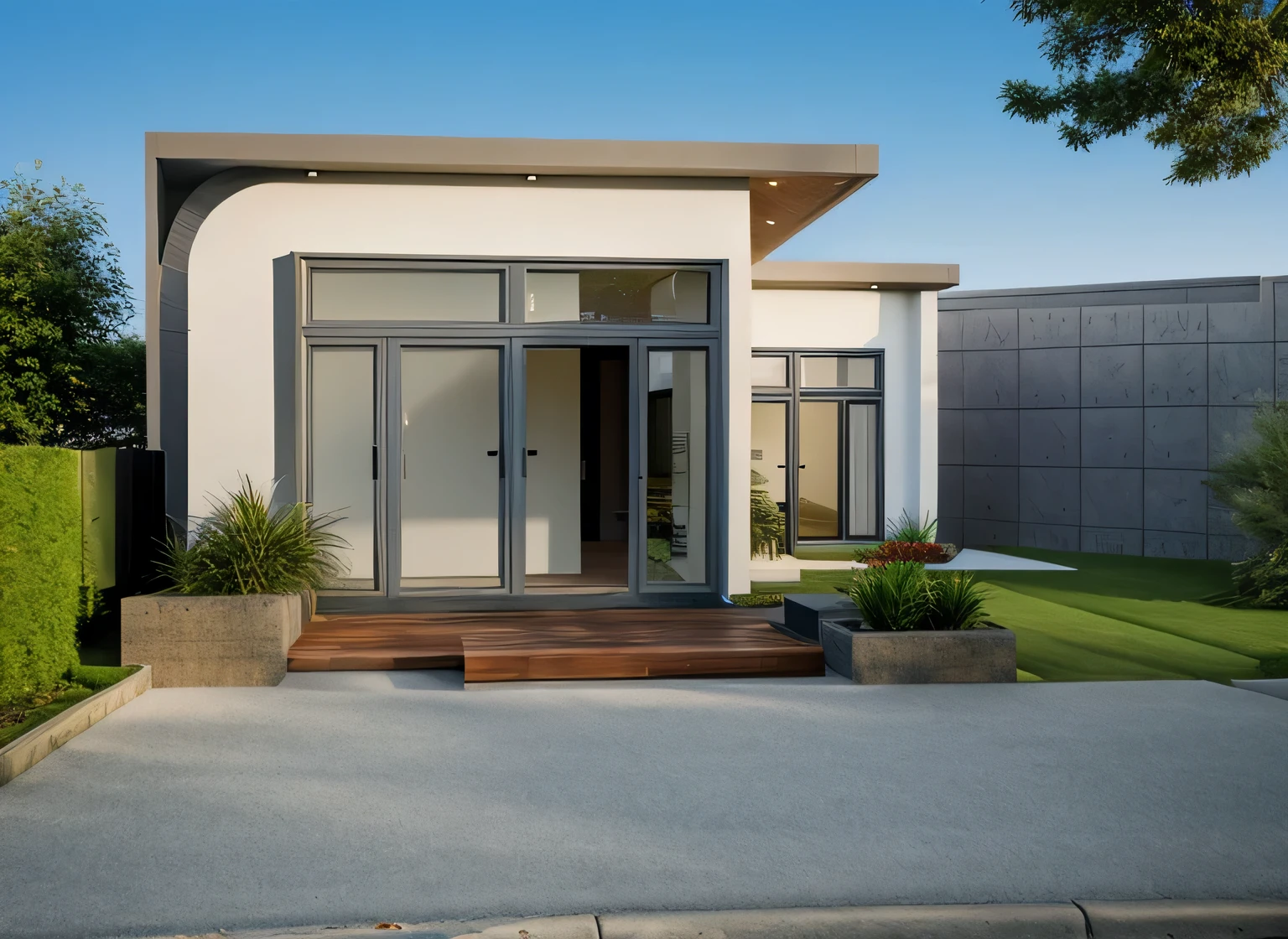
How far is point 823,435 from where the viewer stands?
1424 cm

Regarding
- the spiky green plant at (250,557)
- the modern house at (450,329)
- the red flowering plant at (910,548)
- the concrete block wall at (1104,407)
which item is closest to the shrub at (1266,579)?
the red flowering plant at (910,548)

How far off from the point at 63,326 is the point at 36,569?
19831 millimetres

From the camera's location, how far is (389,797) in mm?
4191

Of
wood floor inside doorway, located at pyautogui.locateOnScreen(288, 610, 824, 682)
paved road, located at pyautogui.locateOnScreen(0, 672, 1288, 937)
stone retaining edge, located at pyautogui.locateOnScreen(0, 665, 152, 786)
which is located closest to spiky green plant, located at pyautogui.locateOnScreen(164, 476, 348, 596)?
wood floor inside doorway, located at pyautogui.locateOnScreen(288, 610, 824, 682)

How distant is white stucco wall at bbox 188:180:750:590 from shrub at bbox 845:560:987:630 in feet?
6.71

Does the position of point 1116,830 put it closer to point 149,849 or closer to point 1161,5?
point 149,849

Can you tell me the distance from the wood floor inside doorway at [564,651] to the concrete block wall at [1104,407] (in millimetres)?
8606

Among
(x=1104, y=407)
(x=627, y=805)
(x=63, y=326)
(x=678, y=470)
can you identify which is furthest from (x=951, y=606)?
(x=63, y=326)

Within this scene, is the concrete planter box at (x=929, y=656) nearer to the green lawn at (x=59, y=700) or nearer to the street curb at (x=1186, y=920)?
the street curb at (x=1186, y=920)

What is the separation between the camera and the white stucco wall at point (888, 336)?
1371cm

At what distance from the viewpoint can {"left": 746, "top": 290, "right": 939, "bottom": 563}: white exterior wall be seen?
13.7 m

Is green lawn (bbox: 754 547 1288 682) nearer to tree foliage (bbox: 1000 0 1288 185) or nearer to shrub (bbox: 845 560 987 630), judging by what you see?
shrub (bbox: 845 560 987 630)

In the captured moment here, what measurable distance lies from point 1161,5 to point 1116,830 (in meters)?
5.44

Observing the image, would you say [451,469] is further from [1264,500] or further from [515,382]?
[1264,500]
